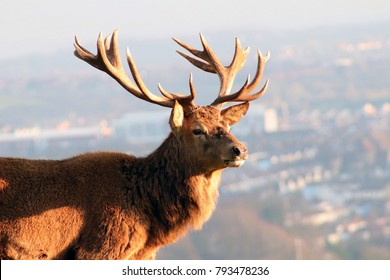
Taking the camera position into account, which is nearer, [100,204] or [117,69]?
[100,204]

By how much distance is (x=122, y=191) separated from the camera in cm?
1653

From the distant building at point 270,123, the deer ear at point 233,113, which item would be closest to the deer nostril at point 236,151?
the deer ear at point 233,113

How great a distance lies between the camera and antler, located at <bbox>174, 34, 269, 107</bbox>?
17578mm

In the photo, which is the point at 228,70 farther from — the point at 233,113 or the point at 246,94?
the point at 233,113

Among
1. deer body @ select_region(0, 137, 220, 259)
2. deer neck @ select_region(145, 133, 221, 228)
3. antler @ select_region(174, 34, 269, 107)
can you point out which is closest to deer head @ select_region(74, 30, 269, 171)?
antler @ select_region(174, 34, 269, 107)

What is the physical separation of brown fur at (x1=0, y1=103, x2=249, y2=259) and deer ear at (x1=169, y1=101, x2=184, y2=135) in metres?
0.01

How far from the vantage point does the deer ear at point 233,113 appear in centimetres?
1730

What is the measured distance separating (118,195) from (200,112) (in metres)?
1.52

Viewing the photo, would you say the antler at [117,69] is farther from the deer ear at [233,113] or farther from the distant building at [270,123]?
the distant building at [270,123]

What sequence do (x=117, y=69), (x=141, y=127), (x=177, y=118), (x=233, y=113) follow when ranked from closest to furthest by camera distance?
(x=177, y=118), (x=233, y=113), (x=117, y=69), (x=141, y=127)

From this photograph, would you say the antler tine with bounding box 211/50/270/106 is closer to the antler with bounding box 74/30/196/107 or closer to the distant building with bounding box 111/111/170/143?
the antler with bounding box 74/30/196/107

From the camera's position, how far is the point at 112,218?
1620 cm

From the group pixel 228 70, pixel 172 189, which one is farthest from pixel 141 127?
pixel 172 189

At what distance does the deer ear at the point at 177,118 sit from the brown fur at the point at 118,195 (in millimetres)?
13
